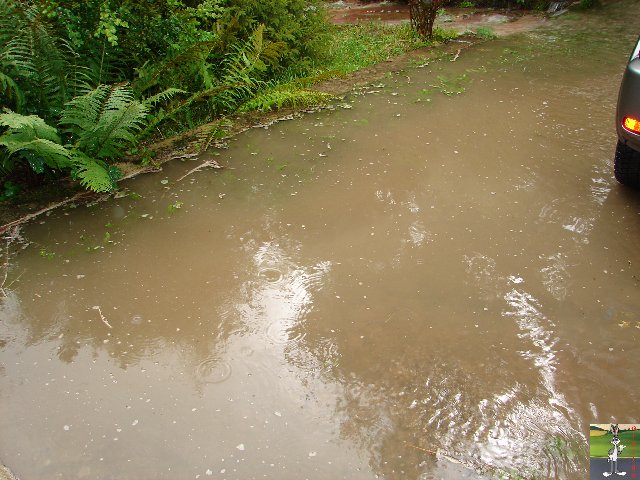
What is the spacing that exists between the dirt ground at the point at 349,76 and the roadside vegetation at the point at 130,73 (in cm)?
15

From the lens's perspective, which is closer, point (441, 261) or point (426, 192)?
point (441, 261)

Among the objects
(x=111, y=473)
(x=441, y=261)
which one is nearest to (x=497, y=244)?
(x=441, y=261)

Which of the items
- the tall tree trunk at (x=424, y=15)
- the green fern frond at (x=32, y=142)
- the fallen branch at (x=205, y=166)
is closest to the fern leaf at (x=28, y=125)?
the green fern frond at (x=32, y=142)

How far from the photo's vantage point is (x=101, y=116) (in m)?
4.27

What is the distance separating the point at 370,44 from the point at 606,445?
7687mm

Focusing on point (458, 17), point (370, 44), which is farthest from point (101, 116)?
point (458, 17)

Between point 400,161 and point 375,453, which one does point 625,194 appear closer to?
point 400,161

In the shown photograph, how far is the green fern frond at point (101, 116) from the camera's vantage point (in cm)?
427

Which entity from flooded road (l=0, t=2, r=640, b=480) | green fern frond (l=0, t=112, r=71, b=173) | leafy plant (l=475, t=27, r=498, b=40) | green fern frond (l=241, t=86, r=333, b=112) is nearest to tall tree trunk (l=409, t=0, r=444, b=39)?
leafy plant (l=475, t=27, r=498, b=40)

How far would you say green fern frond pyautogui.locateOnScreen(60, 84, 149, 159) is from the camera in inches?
168

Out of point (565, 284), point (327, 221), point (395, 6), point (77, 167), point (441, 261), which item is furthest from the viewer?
point (395, 6)

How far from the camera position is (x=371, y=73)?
732 cm

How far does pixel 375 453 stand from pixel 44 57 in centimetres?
431

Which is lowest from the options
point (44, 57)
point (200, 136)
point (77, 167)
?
point (200, 136)
